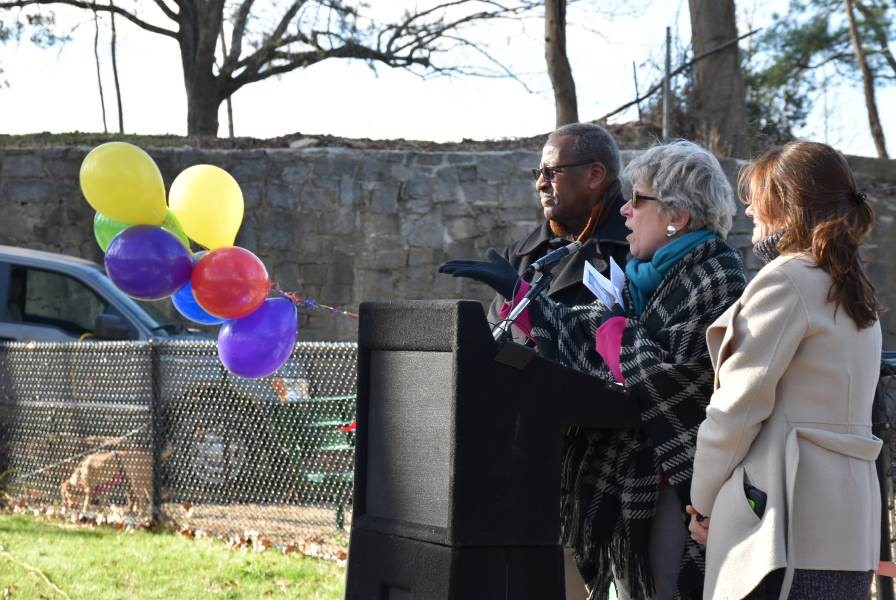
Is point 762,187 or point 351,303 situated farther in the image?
point 351,303

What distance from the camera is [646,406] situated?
2.82 metres

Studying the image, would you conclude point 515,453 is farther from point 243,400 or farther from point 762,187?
point 243,400

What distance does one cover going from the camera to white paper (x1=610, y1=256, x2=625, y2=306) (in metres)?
3.08

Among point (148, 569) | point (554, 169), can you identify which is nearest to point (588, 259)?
point (554, 169)

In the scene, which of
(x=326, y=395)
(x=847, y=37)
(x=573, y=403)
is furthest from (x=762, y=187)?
(x=847, y=37)

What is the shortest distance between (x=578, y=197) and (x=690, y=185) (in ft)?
2.28

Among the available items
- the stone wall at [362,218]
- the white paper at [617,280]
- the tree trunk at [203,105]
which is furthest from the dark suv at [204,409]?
the tree trunk at [203,105]

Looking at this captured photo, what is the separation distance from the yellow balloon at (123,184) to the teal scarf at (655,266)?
187 centimetres

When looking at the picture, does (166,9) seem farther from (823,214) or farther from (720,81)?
(823,214)

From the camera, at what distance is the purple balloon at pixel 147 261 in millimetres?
3965

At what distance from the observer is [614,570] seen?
9.68ft

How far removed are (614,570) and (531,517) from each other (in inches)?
Result: 15.7

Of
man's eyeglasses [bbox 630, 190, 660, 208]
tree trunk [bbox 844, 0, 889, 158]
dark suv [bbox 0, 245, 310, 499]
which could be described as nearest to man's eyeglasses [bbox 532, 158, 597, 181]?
man's eyeglasses [bbox 630, 190, 660, 208]

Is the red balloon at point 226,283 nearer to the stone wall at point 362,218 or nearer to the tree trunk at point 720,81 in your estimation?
the stone wall at point 362,218
